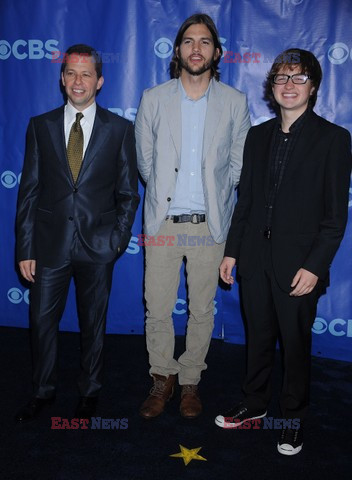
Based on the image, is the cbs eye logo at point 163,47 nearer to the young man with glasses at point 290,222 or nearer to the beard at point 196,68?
the beard at point 196,68

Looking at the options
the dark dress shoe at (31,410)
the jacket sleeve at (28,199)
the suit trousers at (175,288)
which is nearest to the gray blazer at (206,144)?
the suit trousers at (175,288)

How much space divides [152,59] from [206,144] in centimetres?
144

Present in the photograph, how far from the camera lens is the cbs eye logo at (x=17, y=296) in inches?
185

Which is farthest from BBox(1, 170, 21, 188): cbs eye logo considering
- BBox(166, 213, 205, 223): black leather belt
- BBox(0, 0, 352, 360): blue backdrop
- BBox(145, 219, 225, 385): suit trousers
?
BBox(166, 213, 205, 223): black leather belt

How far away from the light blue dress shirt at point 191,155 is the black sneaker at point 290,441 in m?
1.43

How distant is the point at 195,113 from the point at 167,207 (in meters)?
0.62

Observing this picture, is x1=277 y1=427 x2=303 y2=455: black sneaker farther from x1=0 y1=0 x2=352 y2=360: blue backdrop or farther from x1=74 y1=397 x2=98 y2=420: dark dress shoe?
x1=0 y1=0 x2=352 y2=360: blue backdrop

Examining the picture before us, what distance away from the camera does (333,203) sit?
258 centimetres

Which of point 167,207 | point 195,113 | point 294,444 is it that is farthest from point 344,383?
point 195,113

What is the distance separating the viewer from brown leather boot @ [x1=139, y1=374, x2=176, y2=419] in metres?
3.22

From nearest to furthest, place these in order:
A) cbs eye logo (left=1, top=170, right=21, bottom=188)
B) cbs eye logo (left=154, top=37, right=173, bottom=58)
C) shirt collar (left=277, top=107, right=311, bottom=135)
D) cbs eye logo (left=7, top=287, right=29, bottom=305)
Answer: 1. shirt collar (left=277, top=107, right=311, bottom=135)
2. cbs eye logo (left=154, top=37, right=173, bottom=58)
3. cbs eye logo (left=1, top=170, right=21, bottom=188)
4. cbs eye logo (left=7, top=287, right=29, bottom=305)

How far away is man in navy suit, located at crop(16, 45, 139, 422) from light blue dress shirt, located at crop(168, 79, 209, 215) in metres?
0.29

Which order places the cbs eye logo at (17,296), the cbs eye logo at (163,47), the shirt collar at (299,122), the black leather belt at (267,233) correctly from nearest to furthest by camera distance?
the shirt collar at (299,122), the black leather belt at (267,233), the cbs eye logo at (163,47), the cbs eye logo at (17,296)

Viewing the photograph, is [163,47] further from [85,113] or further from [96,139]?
[96,139]
